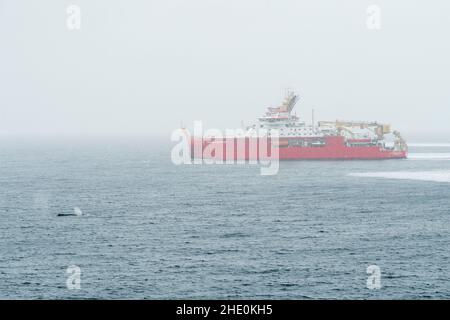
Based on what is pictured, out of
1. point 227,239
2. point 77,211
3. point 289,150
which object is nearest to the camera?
point 227,239

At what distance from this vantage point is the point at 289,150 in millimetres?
140875

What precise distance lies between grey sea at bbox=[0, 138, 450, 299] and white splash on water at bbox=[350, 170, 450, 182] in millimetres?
4017

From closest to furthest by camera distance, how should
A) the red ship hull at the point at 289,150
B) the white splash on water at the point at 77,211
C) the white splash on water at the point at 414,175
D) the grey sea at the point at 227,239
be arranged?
the grey sea at the point at 227,239, the white splash on water at the point at 77,211, the white splash on water at the point at 414,175, the red ship hull at the point at 289,150

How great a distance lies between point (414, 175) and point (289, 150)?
39490mm

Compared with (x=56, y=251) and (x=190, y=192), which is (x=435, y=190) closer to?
(x=190, y=192)

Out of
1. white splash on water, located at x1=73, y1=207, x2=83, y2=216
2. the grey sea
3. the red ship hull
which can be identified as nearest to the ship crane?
the red ship hull

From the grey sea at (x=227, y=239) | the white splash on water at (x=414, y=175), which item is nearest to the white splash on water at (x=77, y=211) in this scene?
the grey sea at (x=227, y=239)

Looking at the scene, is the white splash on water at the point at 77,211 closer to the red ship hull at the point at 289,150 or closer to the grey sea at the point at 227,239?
the grey sea at the point at 227,239

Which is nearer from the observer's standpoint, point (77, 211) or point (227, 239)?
point (227, 239)

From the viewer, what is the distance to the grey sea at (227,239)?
3659 centimetres

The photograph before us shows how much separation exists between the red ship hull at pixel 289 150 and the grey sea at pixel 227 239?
42.9 meters

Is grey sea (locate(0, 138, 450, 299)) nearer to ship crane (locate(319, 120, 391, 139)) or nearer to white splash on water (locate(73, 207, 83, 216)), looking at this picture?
white splash on water (locate(73, 207, 83, 216))

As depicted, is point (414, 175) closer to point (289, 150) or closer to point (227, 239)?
point (289, 150)

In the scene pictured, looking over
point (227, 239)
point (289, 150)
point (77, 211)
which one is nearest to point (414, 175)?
point (289, 150)
